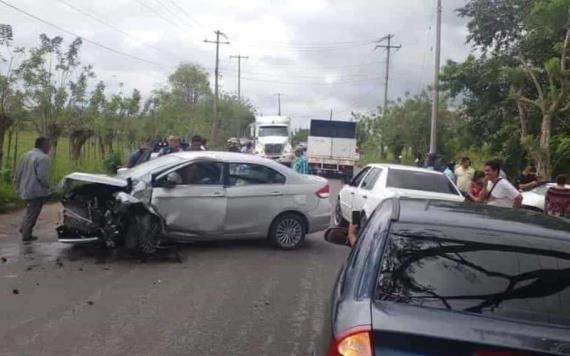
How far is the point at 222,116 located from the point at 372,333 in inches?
2736

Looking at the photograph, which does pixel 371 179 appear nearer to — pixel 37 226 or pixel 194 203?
pixel 194 203

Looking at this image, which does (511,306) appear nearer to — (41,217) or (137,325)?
(137,325)

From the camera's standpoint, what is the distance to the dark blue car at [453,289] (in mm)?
2723

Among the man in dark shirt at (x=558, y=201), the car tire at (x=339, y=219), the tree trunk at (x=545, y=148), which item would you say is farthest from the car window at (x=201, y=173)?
the tree trunk at (x=545, y=148)

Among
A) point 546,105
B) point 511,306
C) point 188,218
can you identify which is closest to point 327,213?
point 188,218

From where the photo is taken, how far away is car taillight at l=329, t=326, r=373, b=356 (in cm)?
276

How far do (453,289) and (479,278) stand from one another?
0.53 feet

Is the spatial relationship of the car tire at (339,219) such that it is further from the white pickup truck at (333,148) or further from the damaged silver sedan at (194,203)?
the white pickup truck at (333,148)

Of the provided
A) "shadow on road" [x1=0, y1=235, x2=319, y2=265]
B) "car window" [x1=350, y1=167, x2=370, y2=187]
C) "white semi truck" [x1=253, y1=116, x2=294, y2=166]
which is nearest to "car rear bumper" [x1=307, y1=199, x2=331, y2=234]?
"shadow on road" [x1=0, y1=235, x2=319, y2=265]

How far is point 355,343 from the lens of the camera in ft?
9.18

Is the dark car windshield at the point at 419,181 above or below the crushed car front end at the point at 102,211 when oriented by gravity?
above

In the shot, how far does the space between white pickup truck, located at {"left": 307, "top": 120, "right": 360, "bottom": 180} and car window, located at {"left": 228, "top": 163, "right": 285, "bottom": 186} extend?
23.6m

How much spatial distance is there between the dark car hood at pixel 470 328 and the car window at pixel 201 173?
7421mm

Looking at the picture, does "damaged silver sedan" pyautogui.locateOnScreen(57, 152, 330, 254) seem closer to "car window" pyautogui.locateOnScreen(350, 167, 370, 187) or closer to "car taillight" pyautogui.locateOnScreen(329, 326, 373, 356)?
"car window" pyautogui.locateOnScreen(350, 167, 370, 187)
